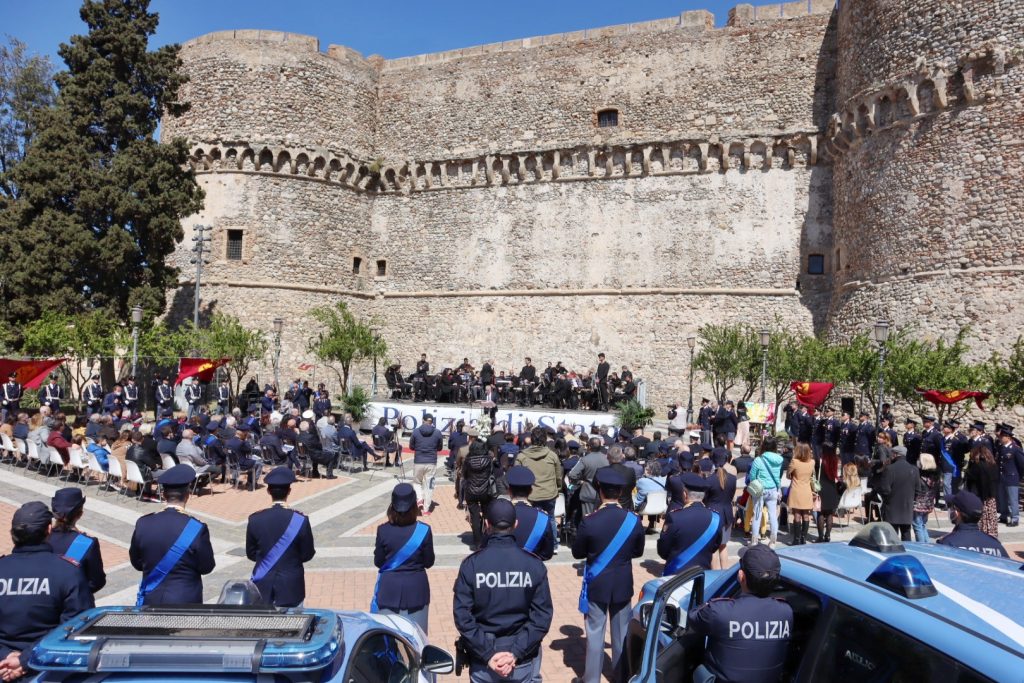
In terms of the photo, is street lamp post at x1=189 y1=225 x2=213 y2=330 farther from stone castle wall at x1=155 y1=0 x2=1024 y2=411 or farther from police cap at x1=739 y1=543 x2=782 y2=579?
police cap at x1=739 y1=543 x2=782 y2=579

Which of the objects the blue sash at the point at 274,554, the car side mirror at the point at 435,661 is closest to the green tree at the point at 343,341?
the blue sash at the point at 274,554

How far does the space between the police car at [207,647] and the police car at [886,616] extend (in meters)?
1.70

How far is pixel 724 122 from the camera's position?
24.6 meters

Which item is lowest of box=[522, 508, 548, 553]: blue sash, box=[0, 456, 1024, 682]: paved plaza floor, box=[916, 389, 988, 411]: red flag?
box=[0, 456, 1024, 682]: paved plaza floor

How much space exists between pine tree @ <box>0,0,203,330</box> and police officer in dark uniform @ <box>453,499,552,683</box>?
22127 millimetres

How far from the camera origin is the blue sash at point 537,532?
514cm

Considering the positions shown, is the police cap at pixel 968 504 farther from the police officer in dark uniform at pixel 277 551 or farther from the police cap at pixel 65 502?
the police cap at pixel 65 502

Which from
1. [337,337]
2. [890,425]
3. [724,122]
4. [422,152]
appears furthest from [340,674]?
[422,152]

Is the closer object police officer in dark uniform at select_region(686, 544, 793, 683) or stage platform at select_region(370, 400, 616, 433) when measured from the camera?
police officer in dark uniform at select_region(686, 544, 793, 683)

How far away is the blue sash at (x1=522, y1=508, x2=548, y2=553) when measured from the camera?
203 inches

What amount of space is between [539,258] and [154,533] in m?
23.1

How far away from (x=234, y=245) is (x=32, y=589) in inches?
1010

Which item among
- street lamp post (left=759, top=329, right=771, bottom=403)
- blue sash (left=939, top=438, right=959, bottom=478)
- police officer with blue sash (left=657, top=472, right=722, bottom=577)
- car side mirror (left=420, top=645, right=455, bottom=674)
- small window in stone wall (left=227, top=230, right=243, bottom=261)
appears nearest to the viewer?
car side mirror (left=420, top=645, right=455, bottom=674)

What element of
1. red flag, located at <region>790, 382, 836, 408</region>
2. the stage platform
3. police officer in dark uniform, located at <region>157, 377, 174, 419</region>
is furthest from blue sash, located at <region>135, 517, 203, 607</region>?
police officer in dark uniform, located at <region>157, 377, 174, 419</region>
